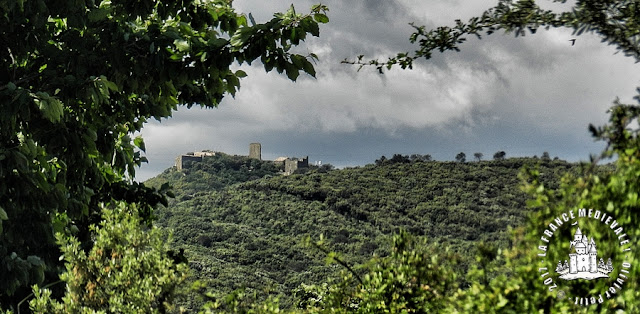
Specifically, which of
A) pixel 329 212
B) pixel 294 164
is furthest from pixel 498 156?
pixel 294 164

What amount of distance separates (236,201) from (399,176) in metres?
16.2

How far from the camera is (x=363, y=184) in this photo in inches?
2566

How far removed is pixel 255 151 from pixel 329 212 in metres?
31.2

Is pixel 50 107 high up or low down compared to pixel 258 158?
down

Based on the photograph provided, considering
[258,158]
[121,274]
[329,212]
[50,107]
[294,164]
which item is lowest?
[121,274]

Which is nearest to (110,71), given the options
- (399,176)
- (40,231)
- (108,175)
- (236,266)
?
(40,231)

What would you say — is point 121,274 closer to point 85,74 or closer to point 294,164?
point 85,74

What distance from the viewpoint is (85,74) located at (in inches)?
268

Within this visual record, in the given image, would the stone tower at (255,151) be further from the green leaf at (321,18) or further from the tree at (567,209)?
the tree at (567,209)

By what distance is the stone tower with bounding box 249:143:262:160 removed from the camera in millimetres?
87812

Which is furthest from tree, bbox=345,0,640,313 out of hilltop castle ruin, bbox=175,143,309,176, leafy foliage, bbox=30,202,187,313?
hilltop castle ruin, bbox=175,143,309,176

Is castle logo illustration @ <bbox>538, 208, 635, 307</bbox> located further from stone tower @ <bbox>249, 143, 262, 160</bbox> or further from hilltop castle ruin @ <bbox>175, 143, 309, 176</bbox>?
stone tower @ <bbox>249, 143, 262, 160</bbox>

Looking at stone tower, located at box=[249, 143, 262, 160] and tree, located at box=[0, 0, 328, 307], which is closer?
tree, located at box=[0, 0, 328, 307]

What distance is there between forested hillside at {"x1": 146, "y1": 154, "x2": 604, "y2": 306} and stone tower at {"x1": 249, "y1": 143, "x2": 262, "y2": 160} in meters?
14.9
